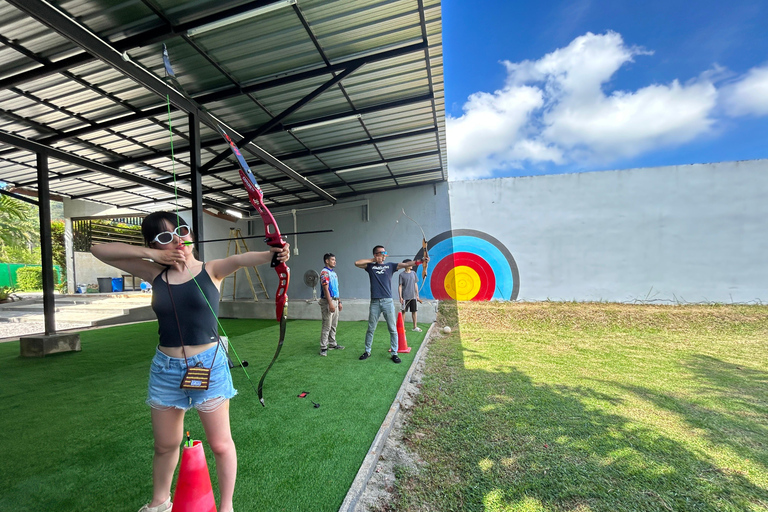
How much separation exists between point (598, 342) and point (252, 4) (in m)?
6.76

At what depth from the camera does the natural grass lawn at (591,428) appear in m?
1.80

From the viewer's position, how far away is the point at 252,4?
323cm

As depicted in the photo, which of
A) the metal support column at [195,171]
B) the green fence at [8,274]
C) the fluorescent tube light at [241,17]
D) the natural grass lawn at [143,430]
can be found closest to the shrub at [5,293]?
the green fence at [8,274]

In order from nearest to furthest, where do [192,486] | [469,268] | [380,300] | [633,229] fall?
[192,486] → [380,300] → [633,229] → [469,268]

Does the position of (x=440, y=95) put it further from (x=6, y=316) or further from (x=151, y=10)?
(x=6, y=316)

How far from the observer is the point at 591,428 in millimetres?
2562

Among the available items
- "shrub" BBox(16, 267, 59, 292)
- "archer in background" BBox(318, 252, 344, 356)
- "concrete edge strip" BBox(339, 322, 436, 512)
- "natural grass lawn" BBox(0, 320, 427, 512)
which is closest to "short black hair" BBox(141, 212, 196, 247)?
"natural grass lawn" BBox(0, 320, 427, 512)

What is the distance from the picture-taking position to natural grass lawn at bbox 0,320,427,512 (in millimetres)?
1744

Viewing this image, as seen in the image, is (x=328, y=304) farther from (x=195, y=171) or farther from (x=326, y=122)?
(x=326, y=122)

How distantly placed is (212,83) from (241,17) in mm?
1519

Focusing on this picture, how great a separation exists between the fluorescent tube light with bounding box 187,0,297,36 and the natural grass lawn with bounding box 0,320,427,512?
11.7 ft

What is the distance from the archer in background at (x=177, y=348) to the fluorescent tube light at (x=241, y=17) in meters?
2.79

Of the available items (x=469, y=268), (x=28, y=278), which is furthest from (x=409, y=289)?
(x=28, y=278)

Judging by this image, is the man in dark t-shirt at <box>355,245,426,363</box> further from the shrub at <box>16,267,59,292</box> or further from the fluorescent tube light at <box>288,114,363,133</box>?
the shrub at <box>16,267,59,292</box>
